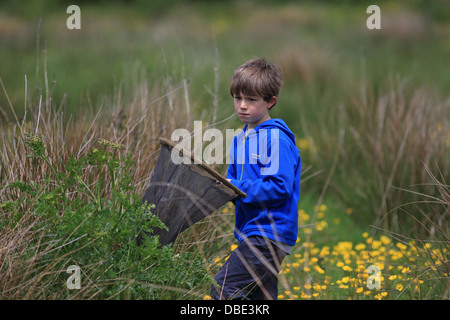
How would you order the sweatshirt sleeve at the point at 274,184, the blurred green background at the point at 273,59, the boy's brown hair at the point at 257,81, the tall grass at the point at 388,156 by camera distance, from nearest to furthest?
the sweatshirt sleeve at the point at 274,184 → the boy's brown hair at the point at 257,81 → the tall grass at the point at 388,156 → the blurred green background at the point at 273,59

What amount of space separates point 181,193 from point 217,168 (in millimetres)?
1204

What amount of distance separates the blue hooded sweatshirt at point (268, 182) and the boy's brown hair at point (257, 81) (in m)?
0.13

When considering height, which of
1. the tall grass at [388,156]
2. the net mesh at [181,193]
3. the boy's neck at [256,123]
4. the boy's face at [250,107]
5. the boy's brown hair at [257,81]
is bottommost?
the tall grass at [388,156]

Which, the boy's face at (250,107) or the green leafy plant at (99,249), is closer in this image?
the green leafy plant at (99,249)

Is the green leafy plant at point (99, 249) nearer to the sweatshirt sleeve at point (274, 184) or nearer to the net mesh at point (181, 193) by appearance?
the net mesh at point (181, 193)

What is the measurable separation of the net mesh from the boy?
11 centimetres

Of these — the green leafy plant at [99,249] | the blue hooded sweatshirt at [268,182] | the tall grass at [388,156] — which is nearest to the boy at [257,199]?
the blue hooded sweatshirt at [268,182]

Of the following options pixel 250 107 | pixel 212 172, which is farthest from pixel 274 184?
pixel 250 107

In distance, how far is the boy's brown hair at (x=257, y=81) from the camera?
2.52 metres

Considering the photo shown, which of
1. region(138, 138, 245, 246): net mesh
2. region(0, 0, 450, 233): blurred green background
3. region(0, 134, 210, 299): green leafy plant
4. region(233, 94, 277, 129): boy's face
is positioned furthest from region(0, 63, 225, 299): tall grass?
region(0, 0, 450, 233): blurred green background

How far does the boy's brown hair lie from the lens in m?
2.52

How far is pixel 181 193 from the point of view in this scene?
97.0 inches

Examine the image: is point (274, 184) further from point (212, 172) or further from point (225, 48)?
point (225, 48)

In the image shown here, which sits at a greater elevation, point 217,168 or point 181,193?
point 181,193
